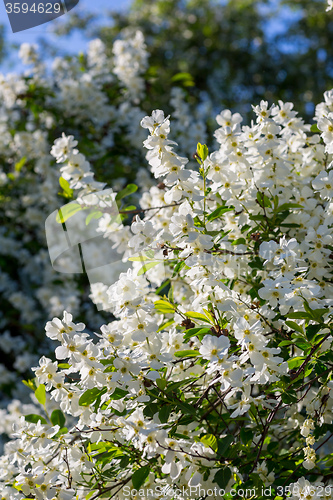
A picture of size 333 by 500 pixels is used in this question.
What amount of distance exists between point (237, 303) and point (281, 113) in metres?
0.80

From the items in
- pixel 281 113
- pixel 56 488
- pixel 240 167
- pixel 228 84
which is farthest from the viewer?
pixel 228 84

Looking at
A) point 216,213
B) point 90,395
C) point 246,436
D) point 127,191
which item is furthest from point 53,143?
point 246,436

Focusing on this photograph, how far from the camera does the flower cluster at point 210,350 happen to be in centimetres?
134

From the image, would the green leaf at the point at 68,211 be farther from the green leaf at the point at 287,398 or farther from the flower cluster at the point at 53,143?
the flower cluster at the point at 53,143

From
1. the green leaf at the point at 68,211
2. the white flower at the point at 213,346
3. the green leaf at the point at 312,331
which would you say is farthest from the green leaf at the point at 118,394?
the green leaf at the point at 68,211

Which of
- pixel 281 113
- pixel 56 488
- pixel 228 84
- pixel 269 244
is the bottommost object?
pixel 228 84

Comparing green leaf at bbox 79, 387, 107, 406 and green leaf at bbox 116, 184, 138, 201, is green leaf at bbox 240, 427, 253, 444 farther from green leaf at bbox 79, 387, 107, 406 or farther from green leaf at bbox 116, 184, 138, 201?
green leaf at bbox 116, 184, 138, 201

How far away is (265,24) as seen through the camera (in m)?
8.44

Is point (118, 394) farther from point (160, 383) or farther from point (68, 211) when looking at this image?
point (68, 211)

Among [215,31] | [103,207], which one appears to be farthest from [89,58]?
[215,31]

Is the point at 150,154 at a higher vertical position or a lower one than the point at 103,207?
higher

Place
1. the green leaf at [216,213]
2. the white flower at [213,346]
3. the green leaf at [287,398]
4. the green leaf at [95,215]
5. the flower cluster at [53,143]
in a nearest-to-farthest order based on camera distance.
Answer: the white flower at [213,346]
the green leaf at [287,398]
the green leaf at [216,213]
the green leaf at [95,215]
the flower cluster at [53,143]

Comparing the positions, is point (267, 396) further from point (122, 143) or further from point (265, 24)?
point (265, 24)

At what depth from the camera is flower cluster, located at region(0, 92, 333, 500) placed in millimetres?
1343
